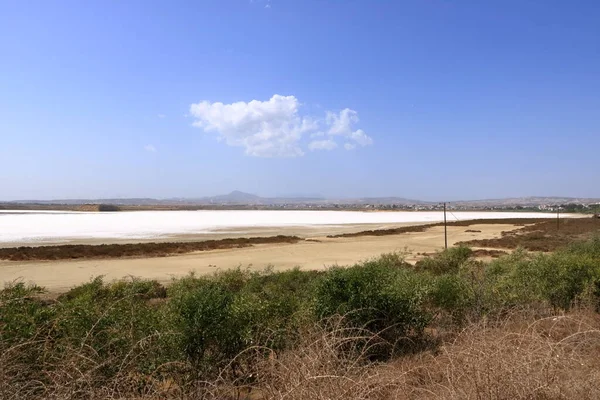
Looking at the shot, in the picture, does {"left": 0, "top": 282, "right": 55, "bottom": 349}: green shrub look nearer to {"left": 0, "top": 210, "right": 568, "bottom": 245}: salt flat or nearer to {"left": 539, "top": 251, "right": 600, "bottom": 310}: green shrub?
{"left": 539, "top": 251, "right": 600, "bottom": 310}: green shrub

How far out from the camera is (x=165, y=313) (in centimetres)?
731

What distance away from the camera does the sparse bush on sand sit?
4598 millimetres

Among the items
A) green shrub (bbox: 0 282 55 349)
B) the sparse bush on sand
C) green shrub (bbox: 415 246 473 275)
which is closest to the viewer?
the sparse bush on sand

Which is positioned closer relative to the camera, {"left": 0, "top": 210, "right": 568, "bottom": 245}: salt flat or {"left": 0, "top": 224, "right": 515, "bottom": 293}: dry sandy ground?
{"left": 0, "top": 224, "right": 515, "bottom": 293}: dry sandy ground

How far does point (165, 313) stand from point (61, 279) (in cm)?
2058

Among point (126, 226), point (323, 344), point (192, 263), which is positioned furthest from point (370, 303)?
point (126, 226)

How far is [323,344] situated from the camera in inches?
203

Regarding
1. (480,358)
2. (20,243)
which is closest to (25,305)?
(480,358)

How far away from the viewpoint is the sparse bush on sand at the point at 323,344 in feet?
15.1

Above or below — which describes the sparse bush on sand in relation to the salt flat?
above

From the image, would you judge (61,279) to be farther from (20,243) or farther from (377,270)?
(20,243)

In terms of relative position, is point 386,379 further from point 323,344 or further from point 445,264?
point 445,264

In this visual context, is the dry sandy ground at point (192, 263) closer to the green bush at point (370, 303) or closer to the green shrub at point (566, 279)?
the green bush at point (370, 303)

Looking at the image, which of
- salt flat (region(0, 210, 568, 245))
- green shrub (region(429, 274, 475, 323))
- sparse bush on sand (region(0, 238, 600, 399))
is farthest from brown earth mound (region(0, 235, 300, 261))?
green shrub (region(429, 274, 475, 323))
